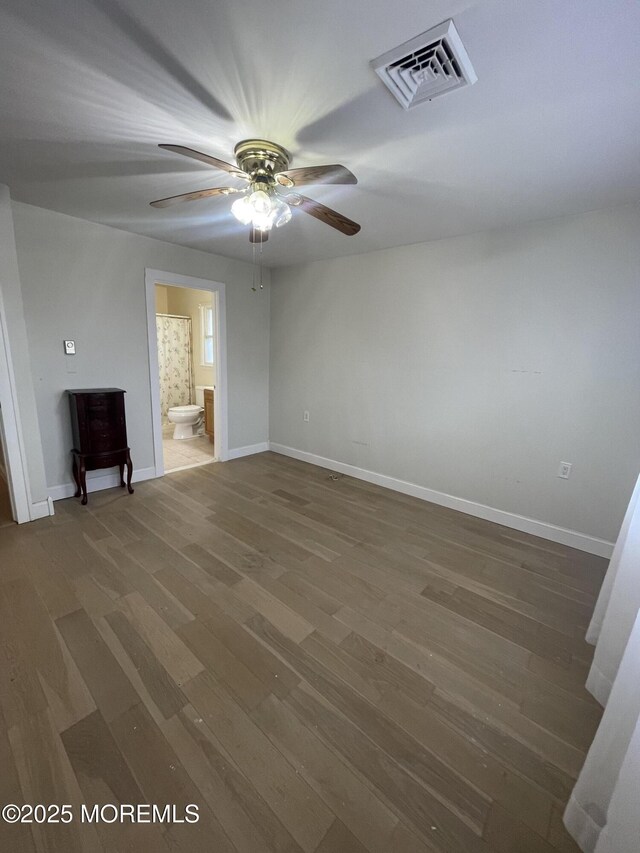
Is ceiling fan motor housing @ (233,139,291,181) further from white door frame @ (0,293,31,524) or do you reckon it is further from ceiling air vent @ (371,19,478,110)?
white door frame @ (0,293,31,524)

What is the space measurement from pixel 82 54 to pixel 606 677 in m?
3.13

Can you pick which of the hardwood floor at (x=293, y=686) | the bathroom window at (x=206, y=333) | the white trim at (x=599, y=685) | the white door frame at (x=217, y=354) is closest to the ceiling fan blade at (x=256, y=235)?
the white door frame at (x=217, y=354)

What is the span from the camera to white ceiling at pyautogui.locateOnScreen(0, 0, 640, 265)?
1.01 metres

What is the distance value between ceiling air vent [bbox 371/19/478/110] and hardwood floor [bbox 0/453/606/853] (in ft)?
7.66

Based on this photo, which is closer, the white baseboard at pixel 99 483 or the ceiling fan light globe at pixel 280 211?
the ceiling fan light globe at pixel 280 211

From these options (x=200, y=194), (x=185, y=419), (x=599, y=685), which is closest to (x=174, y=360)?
(x=185, y=419)

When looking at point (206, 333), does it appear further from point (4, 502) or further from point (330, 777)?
point (330, 777)

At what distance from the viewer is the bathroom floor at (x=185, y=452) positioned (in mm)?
3955

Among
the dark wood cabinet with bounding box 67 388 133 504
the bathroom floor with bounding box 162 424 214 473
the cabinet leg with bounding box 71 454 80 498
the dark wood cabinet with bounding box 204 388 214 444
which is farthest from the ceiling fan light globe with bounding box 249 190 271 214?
the dark wood cabinet with bounding box 204 388 214 444

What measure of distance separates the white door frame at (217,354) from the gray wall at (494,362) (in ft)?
3.00

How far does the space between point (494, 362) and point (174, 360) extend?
190 inches

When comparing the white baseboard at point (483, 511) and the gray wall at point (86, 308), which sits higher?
the gray wall at point (86, 308)

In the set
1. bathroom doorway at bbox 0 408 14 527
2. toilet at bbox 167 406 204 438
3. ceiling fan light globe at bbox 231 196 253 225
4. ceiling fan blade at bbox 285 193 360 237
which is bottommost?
bathroom doorway at bbox 0 408 14 527

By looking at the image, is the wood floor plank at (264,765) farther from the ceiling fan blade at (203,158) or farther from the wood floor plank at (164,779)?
the ceiling fan blade at (203,158)
